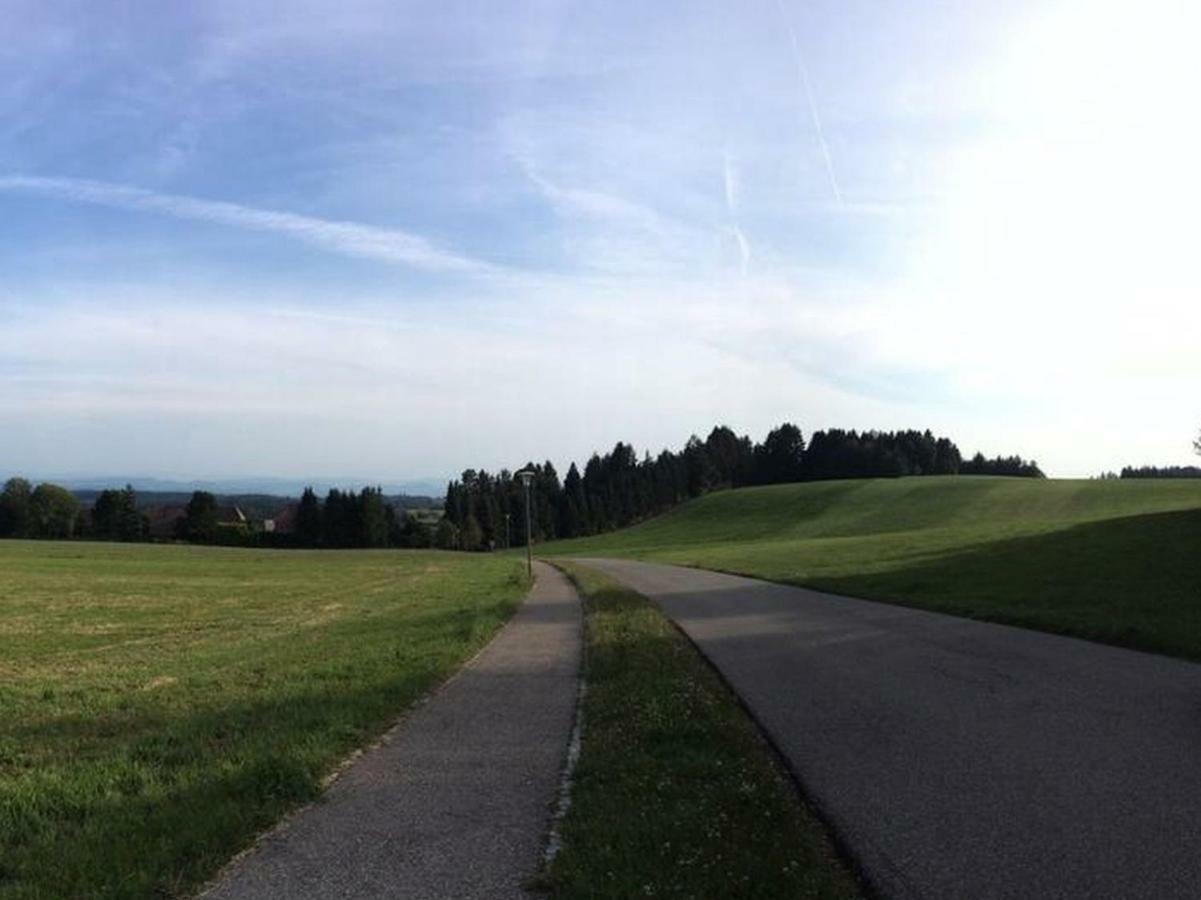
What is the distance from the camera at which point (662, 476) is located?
158375 mm

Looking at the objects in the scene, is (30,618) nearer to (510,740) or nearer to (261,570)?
(510,740)

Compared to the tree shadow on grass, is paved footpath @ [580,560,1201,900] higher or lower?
lower

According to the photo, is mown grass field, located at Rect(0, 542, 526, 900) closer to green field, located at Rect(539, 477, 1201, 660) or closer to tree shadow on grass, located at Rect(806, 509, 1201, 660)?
tree shadow on grass, located at Rect(806, 509, 1201, 660)

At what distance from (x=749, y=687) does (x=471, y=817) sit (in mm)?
5770

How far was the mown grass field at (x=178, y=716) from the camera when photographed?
5730 mm

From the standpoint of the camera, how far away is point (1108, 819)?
19.6ft

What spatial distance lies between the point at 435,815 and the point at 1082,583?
21409mm

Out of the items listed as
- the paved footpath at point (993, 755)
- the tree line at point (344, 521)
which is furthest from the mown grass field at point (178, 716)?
the tree line at point (344, 521)

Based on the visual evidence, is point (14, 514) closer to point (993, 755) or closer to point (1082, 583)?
point (1082, 583)

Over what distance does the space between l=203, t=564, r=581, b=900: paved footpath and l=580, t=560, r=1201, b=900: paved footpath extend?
1957 millimetres

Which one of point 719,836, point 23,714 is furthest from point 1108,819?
point 23,714

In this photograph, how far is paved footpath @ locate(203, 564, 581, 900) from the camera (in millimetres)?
5207

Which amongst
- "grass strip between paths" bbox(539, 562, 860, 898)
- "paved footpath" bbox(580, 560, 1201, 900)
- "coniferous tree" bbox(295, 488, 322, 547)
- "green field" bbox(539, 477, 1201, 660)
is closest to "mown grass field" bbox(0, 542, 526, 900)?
"grass strip between paths" bbox(539, 562, 860, 898)

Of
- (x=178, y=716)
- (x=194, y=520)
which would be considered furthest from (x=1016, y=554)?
(x=194, y=520)
